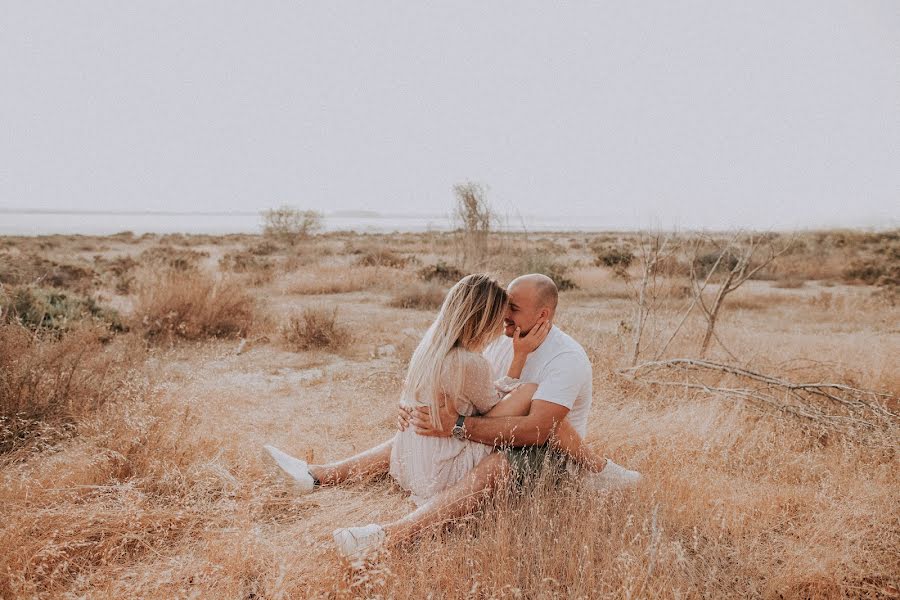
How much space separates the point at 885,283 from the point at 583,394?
46.2 ft

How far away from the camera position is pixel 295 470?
10.3 ft

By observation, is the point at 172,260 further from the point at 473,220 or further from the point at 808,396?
the point at 808,396

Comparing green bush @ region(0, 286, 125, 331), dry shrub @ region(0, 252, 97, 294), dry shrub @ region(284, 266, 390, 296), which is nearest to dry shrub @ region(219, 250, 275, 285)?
dry shrub @ region(284, 266, 390, 296)

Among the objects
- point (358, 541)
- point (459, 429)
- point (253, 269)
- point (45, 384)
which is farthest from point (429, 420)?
point (253, 269)

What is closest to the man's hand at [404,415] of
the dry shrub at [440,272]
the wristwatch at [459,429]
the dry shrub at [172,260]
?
the wristwatch at [459,429]

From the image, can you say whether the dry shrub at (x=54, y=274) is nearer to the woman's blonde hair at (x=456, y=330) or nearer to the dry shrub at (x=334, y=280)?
the dry shrub at (x=334, y=280)

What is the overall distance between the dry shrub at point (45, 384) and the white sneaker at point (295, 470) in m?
1.47

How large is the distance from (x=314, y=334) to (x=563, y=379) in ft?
16.0

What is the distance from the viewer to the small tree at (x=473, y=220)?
10.5 meters

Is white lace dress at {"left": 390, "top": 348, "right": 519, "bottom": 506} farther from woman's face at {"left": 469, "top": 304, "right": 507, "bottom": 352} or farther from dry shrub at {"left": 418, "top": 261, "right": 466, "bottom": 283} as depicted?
dry shrub at {"left": 418, "top": 261, "right": 466, "bottom": 283}

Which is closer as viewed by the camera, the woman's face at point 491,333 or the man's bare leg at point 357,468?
the woman's face at point 491,333

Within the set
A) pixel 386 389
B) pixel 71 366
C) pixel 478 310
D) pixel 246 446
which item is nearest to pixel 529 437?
pixel 478 310

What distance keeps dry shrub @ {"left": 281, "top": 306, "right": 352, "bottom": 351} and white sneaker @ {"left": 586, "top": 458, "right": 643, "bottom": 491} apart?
14.8 feet

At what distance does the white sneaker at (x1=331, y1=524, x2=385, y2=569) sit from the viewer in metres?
2.29
